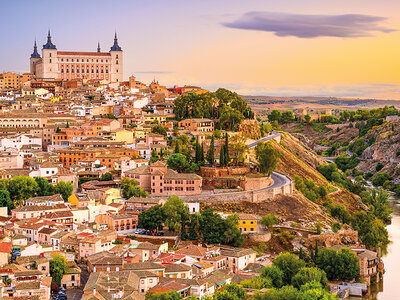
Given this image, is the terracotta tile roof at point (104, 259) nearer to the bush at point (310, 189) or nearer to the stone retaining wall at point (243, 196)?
the stone retaining wall at point (243, 196)

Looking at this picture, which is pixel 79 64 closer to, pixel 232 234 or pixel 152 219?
pixel 152 219

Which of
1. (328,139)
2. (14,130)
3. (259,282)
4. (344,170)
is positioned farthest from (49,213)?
(328,139)

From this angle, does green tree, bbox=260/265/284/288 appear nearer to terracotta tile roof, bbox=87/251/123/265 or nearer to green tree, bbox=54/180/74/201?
terracotta tile roof, bbox=87/251/123/265

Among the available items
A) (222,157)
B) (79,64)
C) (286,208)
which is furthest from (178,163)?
(79,64)

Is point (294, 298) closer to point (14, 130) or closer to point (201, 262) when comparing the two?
point (201, 262)

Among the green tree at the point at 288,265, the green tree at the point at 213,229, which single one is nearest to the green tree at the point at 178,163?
the green tree at the point at 213,229
